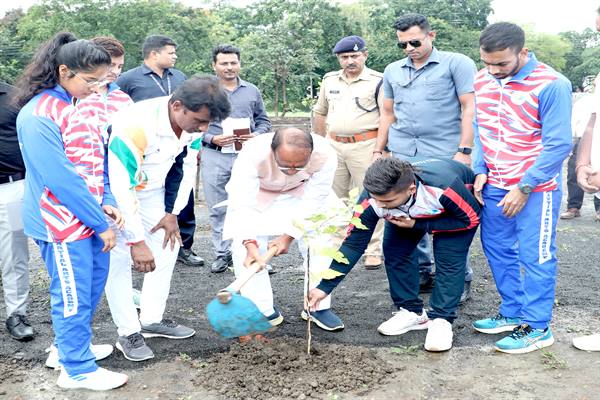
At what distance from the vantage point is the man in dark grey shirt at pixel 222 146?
559 cm

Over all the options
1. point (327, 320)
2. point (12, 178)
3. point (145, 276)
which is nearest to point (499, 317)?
point (327, 320)

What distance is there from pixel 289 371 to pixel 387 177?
4.12 ft

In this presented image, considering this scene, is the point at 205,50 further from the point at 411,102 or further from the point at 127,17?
the point at 411,102

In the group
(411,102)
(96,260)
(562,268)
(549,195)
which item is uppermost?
(411,102)

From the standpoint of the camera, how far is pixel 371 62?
90.3 ft

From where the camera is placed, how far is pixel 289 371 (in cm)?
341

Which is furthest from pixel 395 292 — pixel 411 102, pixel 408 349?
pixel 411 102

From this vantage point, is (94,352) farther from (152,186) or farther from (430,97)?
(430,97)

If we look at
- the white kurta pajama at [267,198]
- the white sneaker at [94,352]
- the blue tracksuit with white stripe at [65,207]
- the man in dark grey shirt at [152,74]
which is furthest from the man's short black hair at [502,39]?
the man in dark grey shirt at [152,74]

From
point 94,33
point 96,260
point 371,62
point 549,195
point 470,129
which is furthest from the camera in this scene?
point 371,62

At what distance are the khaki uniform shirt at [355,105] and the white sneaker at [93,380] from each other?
3077 millimetres

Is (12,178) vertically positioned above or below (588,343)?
above

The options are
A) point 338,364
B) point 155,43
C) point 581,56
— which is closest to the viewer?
point 338,364

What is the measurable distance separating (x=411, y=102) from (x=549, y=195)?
1490 mm
